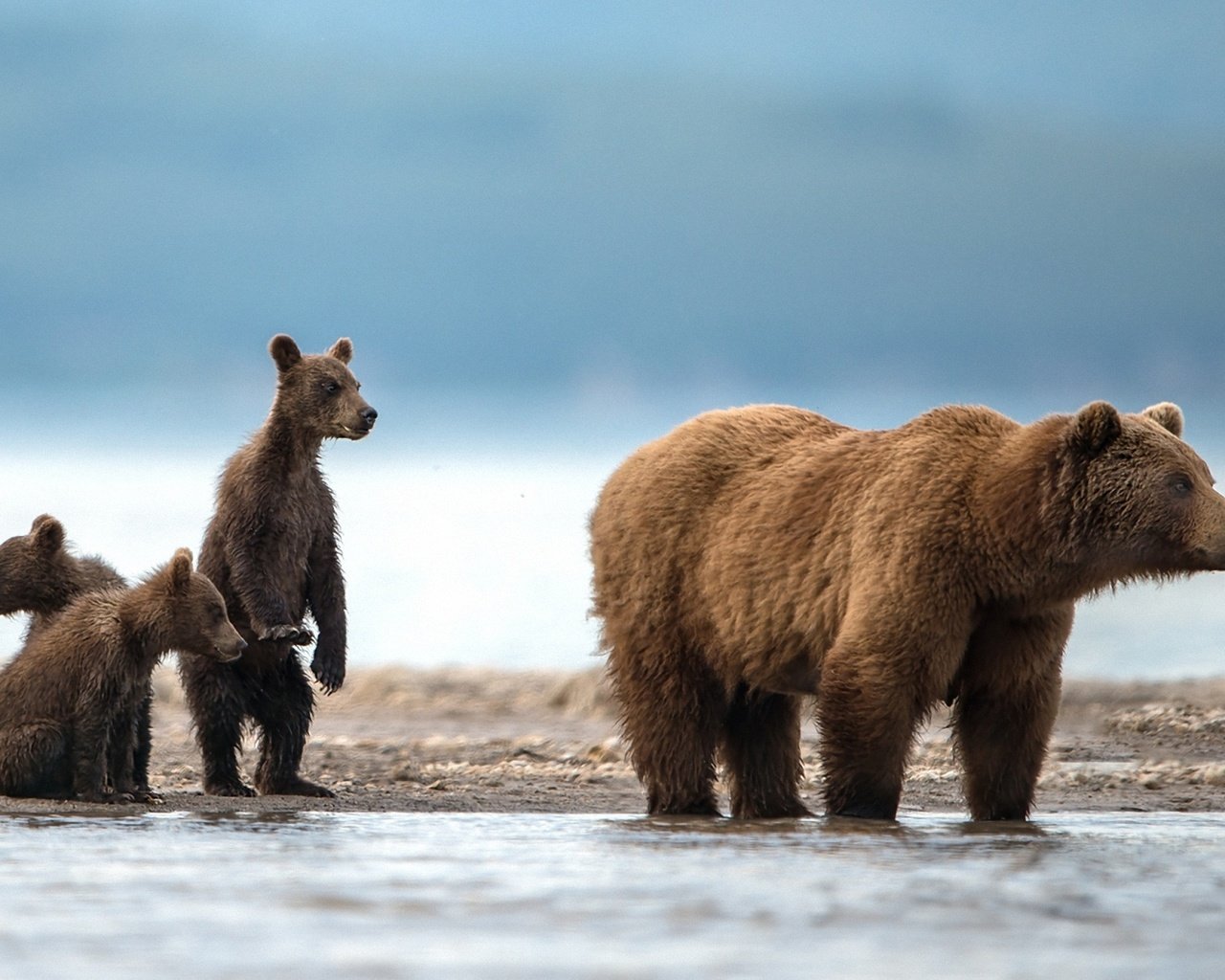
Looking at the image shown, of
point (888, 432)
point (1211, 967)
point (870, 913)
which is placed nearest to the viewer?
point (1211, 967)

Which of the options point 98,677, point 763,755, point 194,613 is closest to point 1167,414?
point 763,755

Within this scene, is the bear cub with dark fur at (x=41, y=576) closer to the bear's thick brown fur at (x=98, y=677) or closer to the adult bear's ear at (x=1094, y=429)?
the bear's thick brown fur at (x=98, y=677)

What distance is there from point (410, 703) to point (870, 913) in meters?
15.8

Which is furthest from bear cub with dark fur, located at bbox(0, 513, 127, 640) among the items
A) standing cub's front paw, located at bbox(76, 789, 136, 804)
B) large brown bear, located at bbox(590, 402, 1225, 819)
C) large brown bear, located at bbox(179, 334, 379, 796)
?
large brown bear, located at bbox(590, 402, 1225, 819)

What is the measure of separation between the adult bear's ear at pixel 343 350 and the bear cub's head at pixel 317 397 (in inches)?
17.6

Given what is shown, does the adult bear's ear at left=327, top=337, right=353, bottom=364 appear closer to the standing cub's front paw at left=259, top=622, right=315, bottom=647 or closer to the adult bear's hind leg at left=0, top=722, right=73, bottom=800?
the standing cub's front paw at left=259, top=622, right=315, bottom=647

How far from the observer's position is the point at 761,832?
28.1 ft

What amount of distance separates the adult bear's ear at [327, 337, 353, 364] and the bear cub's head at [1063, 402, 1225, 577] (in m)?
4.54

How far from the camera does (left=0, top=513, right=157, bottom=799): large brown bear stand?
10859 mm

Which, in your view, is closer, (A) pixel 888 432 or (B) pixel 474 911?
(B) pixel 474 911

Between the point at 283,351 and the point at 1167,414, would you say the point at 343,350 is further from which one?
the point at 1167,414

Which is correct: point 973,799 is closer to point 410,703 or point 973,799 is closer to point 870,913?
point 870,913

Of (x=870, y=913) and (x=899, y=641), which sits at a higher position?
(x=899, y=641)

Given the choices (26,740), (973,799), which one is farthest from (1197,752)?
(26,740)
